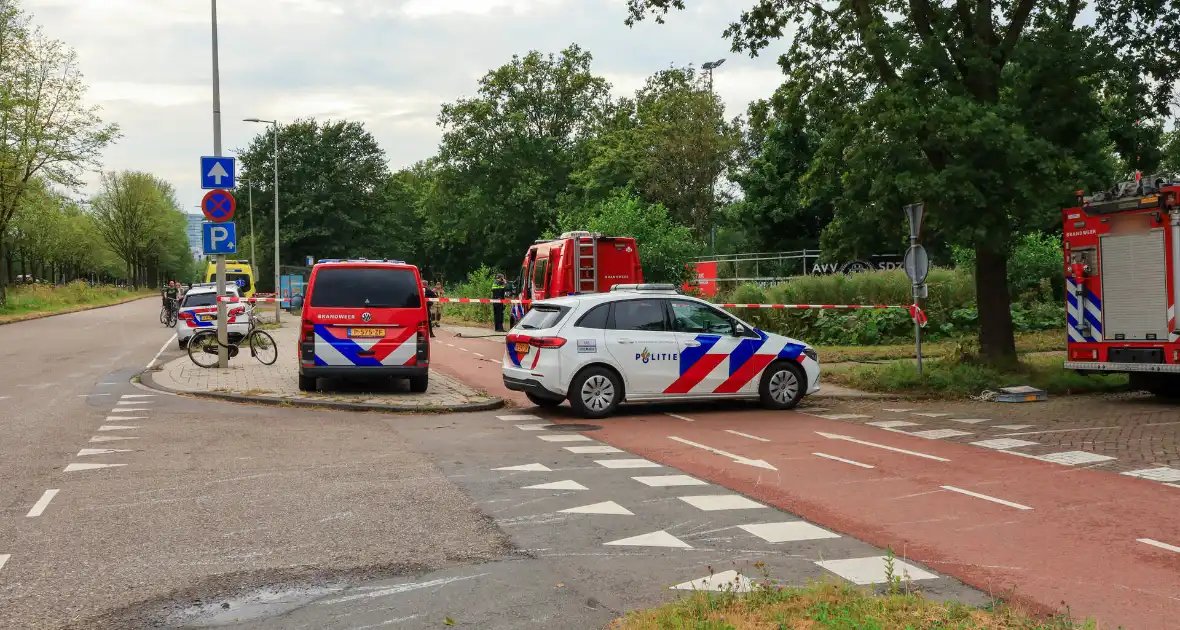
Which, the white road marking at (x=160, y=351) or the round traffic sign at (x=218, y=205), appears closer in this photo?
the round traffic sign at (x=218, y=205)

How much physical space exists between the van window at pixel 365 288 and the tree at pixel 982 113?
7083 mm

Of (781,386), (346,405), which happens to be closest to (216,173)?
(346,405)

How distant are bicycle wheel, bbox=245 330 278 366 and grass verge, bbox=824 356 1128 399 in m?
11.4

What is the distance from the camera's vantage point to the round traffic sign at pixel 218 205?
17781mm

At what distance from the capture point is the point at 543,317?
45.5 feet

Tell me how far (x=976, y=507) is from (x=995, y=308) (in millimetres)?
10041

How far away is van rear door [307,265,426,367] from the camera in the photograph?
1532 cm

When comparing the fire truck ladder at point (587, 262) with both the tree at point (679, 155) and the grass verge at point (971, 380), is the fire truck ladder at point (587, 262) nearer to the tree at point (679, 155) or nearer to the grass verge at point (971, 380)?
the grass verge at point (971, 380)

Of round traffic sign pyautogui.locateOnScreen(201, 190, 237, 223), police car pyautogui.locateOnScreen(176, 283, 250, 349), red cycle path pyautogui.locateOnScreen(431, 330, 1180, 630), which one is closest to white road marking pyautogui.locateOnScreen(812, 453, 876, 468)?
red cycle path pyautogui.locateOnScreen(431, 330, 1180, 630)

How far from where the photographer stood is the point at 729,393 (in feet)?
45.9

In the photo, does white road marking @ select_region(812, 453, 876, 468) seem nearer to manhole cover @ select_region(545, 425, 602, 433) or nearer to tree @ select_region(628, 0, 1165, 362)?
manhole cover @ select_region(545, 425, 602, 433)

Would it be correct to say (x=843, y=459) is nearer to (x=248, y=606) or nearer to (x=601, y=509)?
(x=601, y=509)

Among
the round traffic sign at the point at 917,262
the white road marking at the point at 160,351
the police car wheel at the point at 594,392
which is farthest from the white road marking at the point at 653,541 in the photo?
the white road marking at the point at 160,351

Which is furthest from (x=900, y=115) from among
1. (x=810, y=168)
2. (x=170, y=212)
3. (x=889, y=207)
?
(x=170, y=212)
